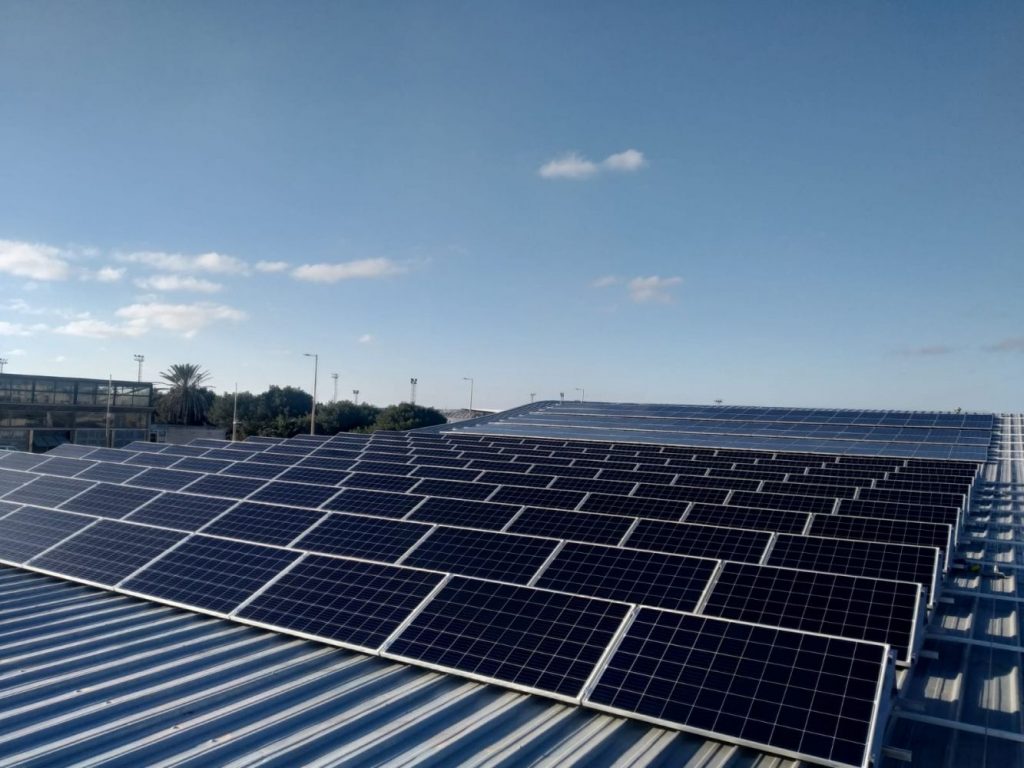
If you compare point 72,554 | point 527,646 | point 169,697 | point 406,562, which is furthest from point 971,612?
point 72,554

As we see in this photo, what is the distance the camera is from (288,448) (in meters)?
35.4

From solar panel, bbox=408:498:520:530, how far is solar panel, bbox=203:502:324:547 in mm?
2788

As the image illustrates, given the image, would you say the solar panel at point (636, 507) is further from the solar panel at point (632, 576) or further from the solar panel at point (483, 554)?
the solar panel at point (632, 576)

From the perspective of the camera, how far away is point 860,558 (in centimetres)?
1213

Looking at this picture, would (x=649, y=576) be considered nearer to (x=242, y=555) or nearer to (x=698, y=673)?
(x=698, y=673)

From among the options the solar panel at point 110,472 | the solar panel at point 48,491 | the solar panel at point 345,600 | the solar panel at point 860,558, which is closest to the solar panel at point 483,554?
the solar panel at point 345,600

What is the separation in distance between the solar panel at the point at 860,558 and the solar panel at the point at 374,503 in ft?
28.9

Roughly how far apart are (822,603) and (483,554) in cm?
553

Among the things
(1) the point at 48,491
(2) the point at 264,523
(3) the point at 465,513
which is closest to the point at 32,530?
(1) the point at 48,491

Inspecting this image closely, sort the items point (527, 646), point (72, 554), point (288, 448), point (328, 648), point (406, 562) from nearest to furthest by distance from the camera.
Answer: point (527, 646)
point (328, 648)
point (406, 562)
point (72, 554)
point (288, 448)

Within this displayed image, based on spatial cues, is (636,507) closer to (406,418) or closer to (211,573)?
(211,573)

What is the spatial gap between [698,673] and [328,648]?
197 inches

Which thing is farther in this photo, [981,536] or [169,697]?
[981,536]

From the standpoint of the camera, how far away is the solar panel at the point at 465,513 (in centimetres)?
1634
